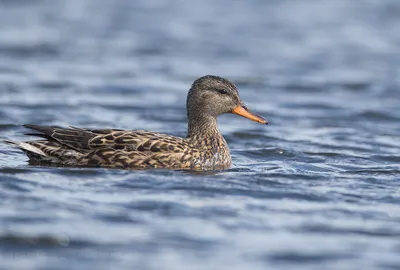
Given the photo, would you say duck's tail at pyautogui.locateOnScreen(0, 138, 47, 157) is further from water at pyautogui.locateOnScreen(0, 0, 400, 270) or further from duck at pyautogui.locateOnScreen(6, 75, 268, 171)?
water at pyautogui.locateOnScreen(0, 0, 400, 270)

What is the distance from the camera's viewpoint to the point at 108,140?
44.3ft

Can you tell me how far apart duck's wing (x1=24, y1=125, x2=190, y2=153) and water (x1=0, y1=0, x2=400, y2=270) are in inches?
15.0

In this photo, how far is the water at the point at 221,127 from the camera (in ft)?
34.4

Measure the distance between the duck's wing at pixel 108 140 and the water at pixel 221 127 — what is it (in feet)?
1.25

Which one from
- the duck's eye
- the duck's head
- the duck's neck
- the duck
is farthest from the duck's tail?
the duck's eye

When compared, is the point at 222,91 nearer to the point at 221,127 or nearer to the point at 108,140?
the point at 108,140

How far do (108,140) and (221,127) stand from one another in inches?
208

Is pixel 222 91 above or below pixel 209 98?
above

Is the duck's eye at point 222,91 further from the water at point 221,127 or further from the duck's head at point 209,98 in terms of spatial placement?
the water at point 221,127

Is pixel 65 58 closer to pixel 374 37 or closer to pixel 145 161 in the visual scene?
pixel 374 37

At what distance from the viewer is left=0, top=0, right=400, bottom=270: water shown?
34.4 ft

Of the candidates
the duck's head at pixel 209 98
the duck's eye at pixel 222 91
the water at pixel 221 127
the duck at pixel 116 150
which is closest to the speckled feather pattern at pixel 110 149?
the duck at pixel 116 150

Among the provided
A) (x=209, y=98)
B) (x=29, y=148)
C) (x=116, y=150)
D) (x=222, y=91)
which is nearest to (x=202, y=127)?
(x=209, y=98)

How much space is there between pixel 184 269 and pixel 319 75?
47.4 feet
